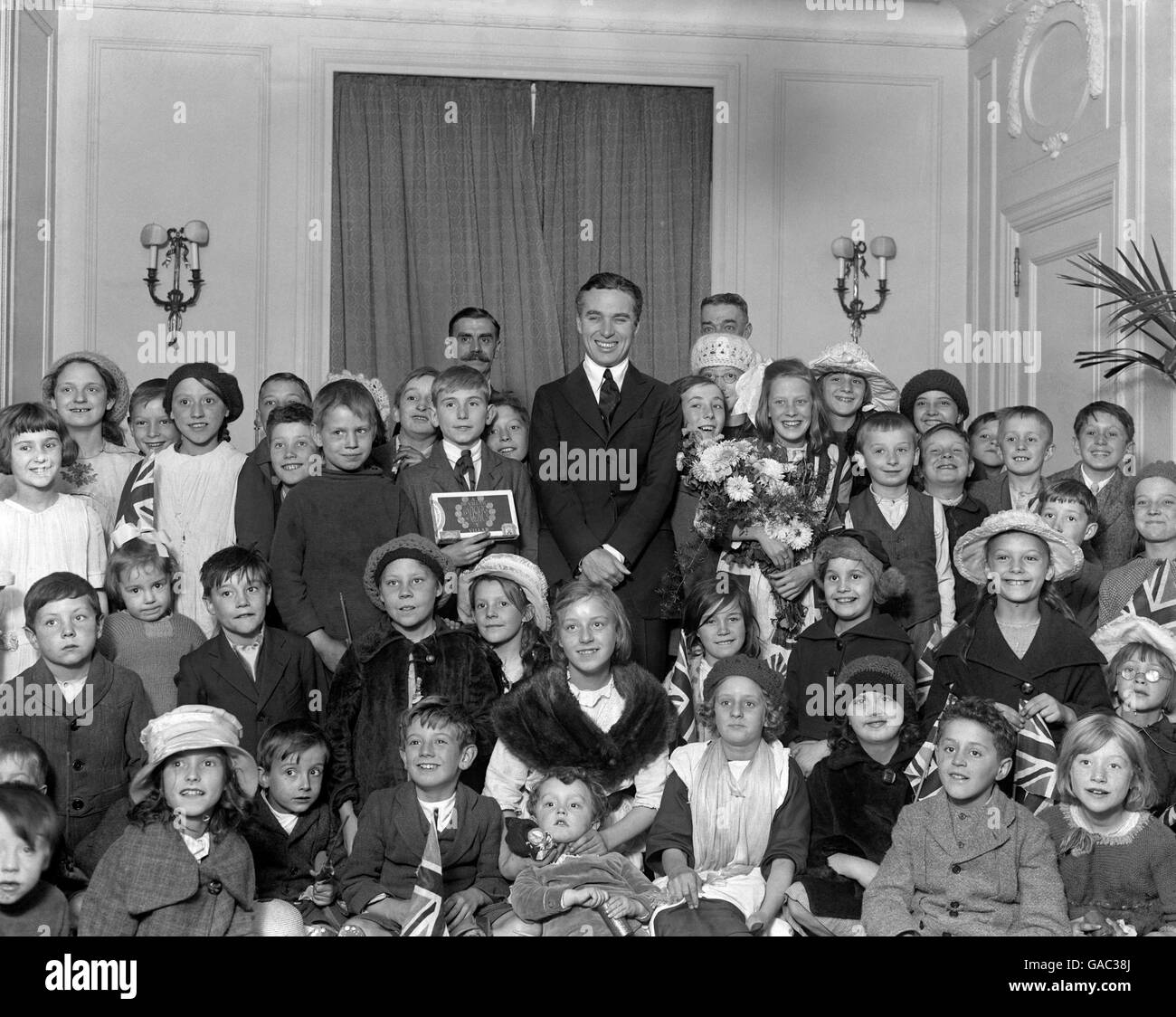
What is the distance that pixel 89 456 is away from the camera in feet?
19.5

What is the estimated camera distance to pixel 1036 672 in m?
4.90

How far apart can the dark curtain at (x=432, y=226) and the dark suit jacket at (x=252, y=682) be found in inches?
174

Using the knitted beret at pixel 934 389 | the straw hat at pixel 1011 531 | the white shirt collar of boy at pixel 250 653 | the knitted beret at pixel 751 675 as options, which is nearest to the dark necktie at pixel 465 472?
the white shirt collar of boy at pixel 250 653

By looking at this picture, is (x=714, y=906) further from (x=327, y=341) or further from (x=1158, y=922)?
(x=327, y=341)

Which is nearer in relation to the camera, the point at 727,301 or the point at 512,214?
the point at 727,301

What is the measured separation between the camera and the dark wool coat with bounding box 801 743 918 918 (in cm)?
449

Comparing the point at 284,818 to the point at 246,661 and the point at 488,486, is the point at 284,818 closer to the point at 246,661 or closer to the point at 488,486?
the point at 246,661

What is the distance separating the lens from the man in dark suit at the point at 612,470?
543cm

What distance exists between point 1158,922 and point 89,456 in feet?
14.0

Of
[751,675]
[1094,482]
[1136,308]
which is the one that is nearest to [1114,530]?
[1094,482]

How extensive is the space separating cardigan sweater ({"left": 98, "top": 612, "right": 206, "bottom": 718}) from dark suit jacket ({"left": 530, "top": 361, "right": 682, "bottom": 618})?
1371mm

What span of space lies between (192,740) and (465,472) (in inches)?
67.1

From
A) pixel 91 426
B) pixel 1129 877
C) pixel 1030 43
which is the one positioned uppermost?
pixel 1030 43

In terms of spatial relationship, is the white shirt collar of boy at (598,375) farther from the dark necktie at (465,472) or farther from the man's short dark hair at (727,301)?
the man's short dark hair at (727,301)
